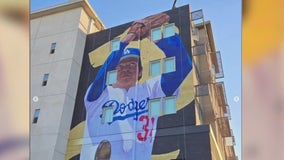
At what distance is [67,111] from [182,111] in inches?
183

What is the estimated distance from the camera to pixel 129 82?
11344mm

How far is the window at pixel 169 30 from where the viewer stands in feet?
38.3

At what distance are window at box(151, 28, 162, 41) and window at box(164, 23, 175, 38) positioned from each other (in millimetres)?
241

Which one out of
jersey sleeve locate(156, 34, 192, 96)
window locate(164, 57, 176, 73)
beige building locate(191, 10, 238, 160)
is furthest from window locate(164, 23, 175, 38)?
window locate(164, 57, 176, 73)

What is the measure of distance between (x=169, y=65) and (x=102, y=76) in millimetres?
2873

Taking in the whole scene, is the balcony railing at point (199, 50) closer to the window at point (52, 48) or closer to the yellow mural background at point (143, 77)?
the yellow mural background at point (143, 77)

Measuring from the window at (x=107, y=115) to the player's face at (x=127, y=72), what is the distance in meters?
0.99

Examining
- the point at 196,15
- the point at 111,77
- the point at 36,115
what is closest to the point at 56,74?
the point at 36,115

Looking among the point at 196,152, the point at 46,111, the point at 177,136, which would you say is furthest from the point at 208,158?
the point at 46,111

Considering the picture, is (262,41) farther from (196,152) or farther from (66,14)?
(66,14)

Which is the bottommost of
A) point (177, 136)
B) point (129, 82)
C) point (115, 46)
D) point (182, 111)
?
point (177, 136)

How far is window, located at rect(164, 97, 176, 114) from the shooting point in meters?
10.1

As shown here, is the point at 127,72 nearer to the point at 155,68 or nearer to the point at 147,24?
the point at 155,68

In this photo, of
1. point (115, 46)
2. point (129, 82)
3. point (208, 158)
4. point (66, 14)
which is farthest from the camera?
point (66, 14)
